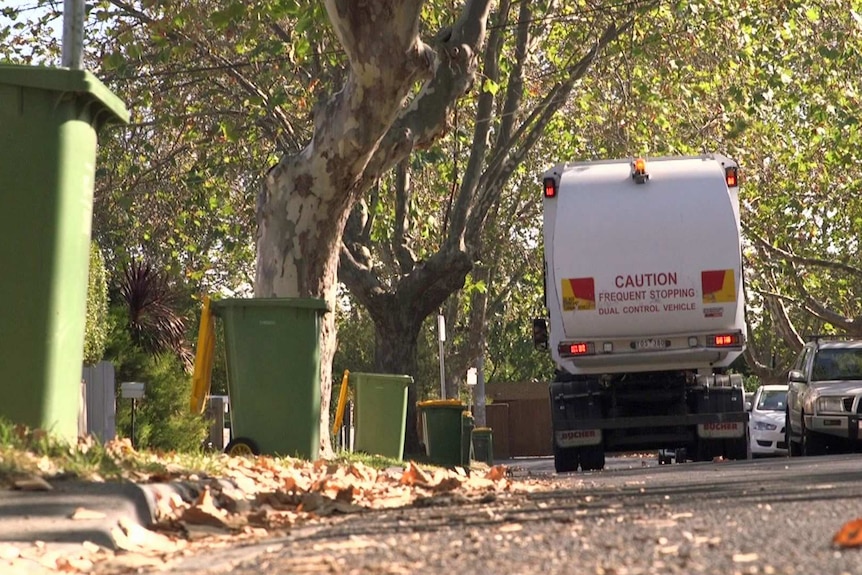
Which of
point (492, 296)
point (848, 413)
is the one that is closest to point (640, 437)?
point (848, 413)

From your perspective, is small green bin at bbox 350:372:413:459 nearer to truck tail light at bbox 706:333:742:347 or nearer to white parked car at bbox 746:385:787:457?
truck tail light at bbox 706:333:742:347

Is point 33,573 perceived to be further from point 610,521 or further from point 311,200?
point 311,200

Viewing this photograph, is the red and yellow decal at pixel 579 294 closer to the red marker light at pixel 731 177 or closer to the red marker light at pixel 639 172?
the red marker light at pixel 639 172

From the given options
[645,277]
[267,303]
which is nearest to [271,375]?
[267,303]

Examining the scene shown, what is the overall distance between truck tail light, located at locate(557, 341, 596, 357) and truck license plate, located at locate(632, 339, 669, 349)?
46 cm

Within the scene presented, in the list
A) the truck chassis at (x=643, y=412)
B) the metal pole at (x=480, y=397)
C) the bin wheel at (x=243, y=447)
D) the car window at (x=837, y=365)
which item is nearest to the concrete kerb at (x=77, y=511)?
the bin wheel at (x=243, y=447)

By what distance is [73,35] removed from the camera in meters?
8.62

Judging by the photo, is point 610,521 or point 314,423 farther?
point 314,423

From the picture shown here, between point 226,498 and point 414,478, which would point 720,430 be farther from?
point 226,498

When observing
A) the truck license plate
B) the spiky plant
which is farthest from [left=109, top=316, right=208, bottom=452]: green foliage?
the truck license plate

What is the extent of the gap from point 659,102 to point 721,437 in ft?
27.3

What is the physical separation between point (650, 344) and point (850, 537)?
1105cm

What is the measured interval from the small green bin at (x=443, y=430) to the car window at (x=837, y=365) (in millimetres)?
4902

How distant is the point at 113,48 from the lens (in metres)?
20.6
